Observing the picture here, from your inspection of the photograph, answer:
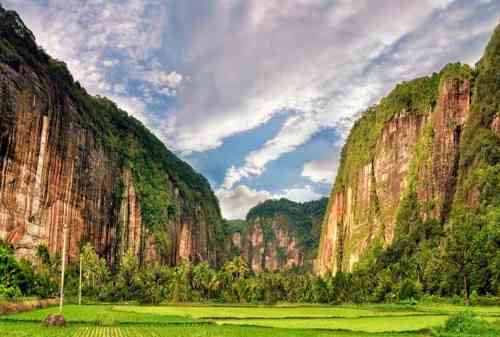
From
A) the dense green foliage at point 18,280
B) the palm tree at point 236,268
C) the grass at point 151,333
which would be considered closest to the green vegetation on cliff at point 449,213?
the palm tree at point 236,268

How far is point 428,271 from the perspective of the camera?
10281 cm

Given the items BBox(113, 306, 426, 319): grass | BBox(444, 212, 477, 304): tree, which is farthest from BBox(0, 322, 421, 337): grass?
BBox(444, 212, 477, 304): tree

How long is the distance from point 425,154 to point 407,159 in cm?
1517

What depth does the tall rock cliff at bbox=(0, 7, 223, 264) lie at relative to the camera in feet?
307

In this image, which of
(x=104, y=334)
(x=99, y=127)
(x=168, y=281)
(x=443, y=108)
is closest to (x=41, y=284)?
(x=168, y=281)

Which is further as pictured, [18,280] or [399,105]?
[399,105]

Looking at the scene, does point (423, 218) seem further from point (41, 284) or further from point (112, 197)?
point (41, 284)

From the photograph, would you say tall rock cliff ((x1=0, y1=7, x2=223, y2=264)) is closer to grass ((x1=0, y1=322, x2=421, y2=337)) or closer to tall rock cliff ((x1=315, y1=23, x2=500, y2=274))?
grass ((x1=0, y1=322, x2=421, y2=337))

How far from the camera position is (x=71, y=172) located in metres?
115

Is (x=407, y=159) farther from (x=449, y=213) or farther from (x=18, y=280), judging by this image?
(x=18, y=280)

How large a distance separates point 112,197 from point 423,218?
269 feet

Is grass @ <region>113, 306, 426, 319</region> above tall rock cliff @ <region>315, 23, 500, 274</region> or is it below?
below

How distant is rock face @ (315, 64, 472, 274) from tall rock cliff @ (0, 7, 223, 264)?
201 ft

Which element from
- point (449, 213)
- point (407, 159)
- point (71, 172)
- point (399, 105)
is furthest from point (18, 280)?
point (399, 105)
